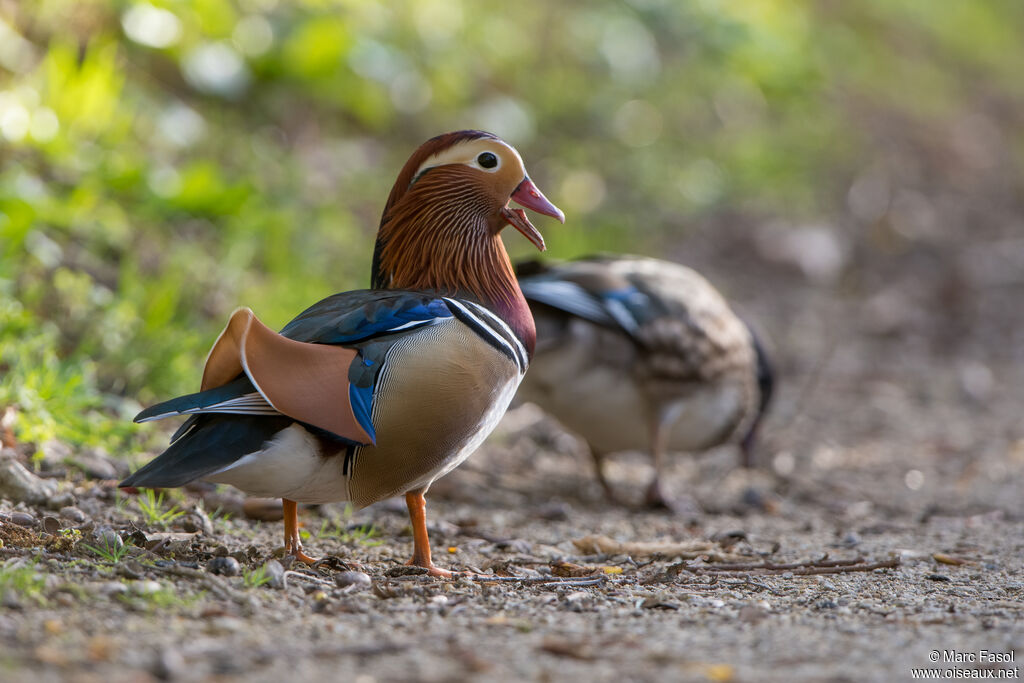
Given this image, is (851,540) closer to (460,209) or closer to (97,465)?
Result: (460,209)

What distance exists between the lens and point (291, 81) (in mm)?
7719

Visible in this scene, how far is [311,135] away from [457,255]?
4948 mm

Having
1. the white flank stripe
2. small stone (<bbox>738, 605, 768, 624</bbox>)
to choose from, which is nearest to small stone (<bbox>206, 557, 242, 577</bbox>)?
the white flank stripe

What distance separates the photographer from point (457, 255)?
3334 mm

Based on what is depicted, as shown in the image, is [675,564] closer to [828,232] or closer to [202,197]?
[202,197]

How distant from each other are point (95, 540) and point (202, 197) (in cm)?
314

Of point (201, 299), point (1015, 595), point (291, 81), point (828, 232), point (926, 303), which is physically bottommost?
point (1015, 595)

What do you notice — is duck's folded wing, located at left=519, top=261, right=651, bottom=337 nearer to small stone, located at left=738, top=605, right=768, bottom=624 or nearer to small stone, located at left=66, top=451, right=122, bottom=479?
small stone, located at left=66, top=451, right=122, bottom=479

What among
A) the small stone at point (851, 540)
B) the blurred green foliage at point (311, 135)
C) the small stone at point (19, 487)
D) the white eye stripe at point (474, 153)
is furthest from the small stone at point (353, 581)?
the small stone at point (851, 540)

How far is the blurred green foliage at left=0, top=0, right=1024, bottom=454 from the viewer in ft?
16.2

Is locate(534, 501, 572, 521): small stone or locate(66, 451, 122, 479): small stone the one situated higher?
locate(66, 451, 122, 479): small stone

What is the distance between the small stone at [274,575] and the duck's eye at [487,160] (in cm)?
130

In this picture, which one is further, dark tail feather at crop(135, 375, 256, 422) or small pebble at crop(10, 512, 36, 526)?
small pebble at crop(10, 512, 36, 526)

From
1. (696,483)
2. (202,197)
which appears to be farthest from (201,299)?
(696,483)
